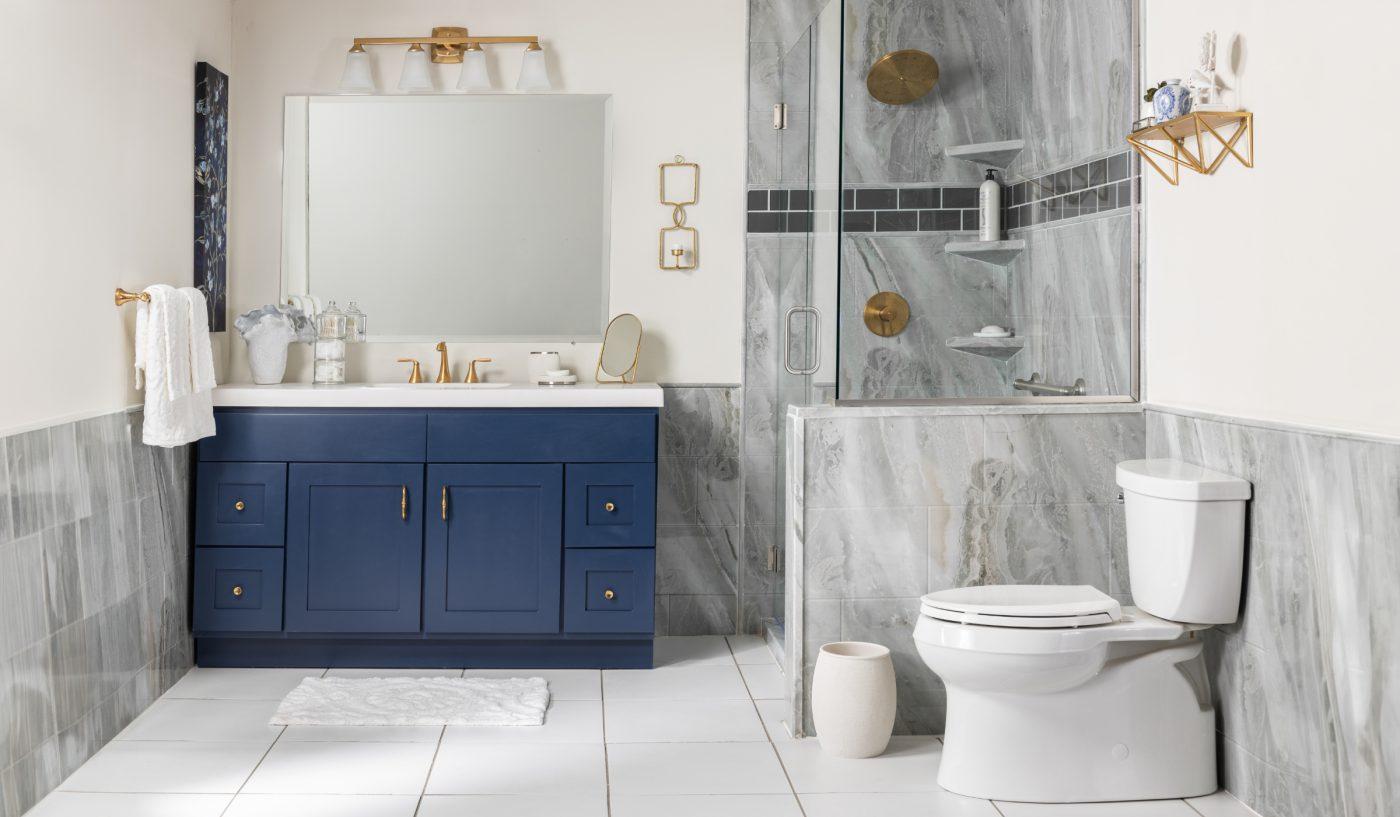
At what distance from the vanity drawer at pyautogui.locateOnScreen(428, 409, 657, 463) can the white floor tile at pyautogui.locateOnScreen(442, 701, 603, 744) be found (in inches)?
31.0

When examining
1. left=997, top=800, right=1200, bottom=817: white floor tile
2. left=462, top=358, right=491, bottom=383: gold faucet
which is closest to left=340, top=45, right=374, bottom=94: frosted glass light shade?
left=462, top=358, right=491, bottom=383: gold faucet

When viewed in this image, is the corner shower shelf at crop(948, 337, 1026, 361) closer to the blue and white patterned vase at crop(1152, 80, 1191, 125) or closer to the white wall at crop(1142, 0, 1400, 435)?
the white wall at crop(1142, 0, 1400, 435)

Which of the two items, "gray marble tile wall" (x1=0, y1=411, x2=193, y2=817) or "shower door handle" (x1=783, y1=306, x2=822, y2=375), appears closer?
"gray marble tile wall" (x1=0, y1=411, x2=193, y2=817)

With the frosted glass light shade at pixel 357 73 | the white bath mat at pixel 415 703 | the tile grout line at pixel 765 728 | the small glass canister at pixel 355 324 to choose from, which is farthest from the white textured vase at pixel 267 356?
the tile grout line at pixel 765 728

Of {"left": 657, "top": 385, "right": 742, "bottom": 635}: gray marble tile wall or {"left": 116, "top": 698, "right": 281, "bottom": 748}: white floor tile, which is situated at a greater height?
{"left": 657, "top": 385, "right": 742, "bottom": 635}: gray marble tile wall

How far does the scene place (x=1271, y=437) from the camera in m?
2.44

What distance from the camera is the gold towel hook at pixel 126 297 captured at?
302cm

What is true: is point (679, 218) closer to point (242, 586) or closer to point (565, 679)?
point (565, 679)

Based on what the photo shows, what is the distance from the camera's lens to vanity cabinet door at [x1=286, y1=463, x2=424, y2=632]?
3.54 metres

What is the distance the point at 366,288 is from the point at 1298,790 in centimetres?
307

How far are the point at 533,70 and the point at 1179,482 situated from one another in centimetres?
247

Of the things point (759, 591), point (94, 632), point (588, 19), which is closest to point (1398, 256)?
point (759, 591)

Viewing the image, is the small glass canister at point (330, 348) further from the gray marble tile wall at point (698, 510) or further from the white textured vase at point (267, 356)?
the gray marble tile wall at point (698, 510)

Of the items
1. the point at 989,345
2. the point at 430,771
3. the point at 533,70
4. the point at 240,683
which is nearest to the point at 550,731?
the point at 430,771
